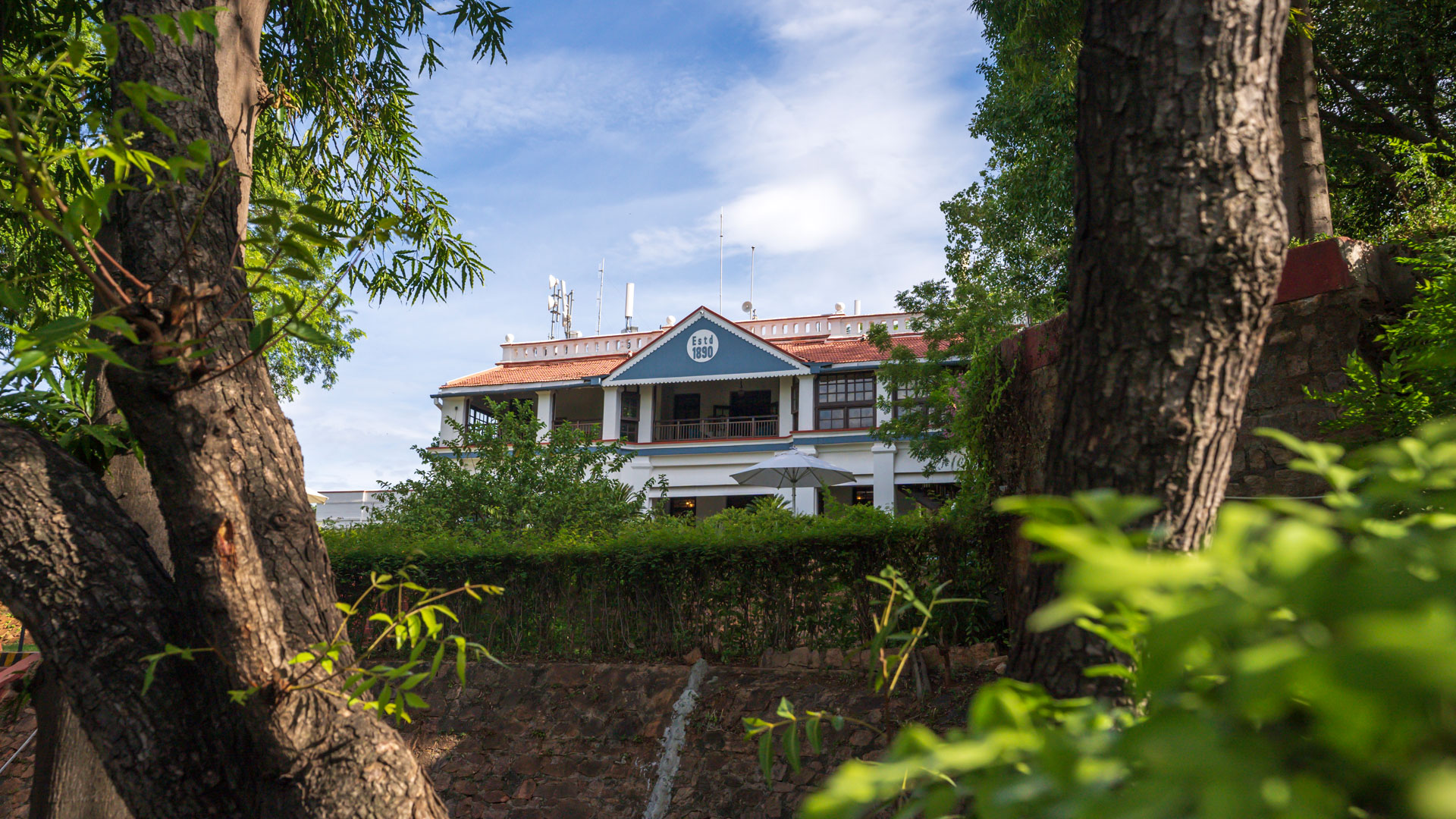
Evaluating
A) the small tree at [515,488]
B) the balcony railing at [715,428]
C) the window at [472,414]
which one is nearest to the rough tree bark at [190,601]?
the small tree at [515,488]

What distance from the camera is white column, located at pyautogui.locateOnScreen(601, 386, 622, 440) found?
2622 cm

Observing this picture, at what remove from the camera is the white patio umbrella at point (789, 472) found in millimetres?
15133

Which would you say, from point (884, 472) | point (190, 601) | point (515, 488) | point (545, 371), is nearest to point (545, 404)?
point (545, 371)

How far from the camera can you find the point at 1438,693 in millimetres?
447

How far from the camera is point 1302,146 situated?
7965 millimetres

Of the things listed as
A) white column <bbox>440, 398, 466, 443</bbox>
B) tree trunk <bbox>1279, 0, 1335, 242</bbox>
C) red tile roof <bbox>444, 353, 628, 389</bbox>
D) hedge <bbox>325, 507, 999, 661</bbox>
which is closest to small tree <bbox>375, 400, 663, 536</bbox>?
hedge <bbox>325, 507, 999, 661</bbox>

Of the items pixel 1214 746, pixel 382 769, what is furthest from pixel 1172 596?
pixel 382 769

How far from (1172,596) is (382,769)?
2.15 m

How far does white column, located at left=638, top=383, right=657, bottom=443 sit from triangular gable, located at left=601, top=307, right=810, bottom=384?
75cm

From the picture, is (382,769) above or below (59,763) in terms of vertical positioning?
above

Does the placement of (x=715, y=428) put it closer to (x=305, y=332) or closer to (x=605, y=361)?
(x=605, y=361)

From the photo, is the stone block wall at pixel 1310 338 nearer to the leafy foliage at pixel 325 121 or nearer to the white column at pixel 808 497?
the leafy foliage at pixel 325 121

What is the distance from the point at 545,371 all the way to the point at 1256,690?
28.2 metres

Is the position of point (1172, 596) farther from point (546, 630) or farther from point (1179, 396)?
point (546, 630)
